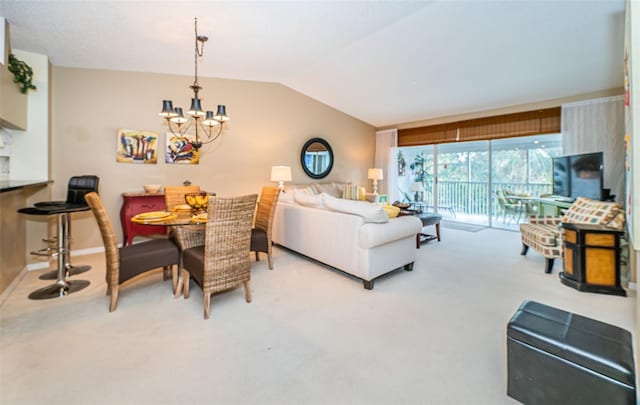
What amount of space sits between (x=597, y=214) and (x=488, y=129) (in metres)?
3.12

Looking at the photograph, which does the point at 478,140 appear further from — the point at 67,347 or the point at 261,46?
the point at 67,347

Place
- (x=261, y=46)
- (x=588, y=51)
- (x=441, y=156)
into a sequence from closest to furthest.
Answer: (x=588, y=51)
(x=261, y=46)
(x=441, y=156)

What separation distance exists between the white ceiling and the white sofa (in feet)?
7.31

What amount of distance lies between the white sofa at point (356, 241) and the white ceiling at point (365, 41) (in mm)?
2227

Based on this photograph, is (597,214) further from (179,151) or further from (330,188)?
(179,151)

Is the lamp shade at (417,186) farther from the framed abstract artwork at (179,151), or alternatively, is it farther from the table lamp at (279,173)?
the framed abstract artwork at (179,151)

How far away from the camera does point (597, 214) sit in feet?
Result: 10.2

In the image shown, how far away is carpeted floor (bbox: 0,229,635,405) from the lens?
1548 mm

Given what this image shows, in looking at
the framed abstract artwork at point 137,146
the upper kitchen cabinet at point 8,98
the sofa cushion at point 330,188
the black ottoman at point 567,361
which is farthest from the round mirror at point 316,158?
the black ottoman at point 567,361

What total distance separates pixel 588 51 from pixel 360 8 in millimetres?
2866

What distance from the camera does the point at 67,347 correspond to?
6.29 feet

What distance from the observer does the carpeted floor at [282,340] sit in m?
1.55

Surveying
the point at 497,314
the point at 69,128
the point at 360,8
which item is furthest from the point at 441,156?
the point at 69,128

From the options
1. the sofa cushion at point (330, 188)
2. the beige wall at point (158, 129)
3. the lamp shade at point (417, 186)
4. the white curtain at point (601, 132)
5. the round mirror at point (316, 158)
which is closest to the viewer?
the beige wall at point (158, 129)
